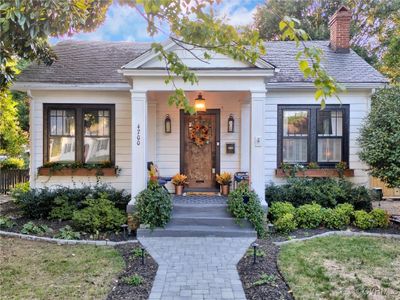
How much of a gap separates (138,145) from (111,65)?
3697 mm

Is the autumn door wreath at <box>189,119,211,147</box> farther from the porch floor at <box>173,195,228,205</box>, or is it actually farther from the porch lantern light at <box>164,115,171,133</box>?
the porch floor at <box>173,195,228,205</box>

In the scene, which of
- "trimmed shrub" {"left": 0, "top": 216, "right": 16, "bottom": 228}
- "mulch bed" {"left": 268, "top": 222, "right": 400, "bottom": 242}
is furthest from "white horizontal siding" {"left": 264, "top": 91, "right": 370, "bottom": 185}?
"trimmed shrub" {"left": 0, "top": 216, "right": 16, "bottom": 228}

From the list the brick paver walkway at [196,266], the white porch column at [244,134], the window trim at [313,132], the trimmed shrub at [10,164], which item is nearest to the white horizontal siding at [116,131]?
the brick paver walkway at [196,266]

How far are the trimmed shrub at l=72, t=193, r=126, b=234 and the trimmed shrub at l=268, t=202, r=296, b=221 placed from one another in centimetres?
349

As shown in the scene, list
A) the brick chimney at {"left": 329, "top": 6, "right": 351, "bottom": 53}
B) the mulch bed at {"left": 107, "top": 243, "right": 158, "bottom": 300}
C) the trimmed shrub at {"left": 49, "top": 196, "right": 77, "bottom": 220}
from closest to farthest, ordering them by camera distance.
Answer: the mulch bed at {"left": 107, "top": 243, "right": 158, "bottom": 300}, the trimmed shrub at {"left": 49, "top": 196, "right": 77, "bottom": 220}, the brick chimney at {"left": 329, "top": 6, "right": 351, "bottom": 53}

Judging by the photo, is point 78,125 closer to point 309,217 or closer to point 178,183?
point 178,183

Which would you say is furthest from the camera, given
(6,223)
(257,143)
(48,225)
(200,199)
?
(200,199)

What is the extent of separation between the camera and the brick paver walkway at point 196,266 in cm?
448

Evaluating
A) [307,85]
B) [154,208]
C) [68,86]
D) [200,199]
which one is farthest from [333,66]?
[68,86]

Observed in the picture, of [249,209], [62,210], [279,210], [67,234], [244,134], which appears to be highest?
[244,134]

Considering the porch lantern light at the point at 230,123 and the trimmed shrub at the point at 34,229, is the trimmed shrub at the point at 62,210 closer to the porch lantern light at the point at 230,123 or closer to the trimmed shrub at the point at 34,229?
the trimmed shrub at the point at 34,229

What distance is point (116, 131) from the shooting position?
9.35m

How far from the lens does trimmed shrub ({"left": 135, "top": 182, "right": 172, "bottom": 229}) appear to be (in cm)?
707

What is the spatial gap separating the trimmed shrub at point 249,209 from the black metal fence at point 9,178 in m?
9.84
